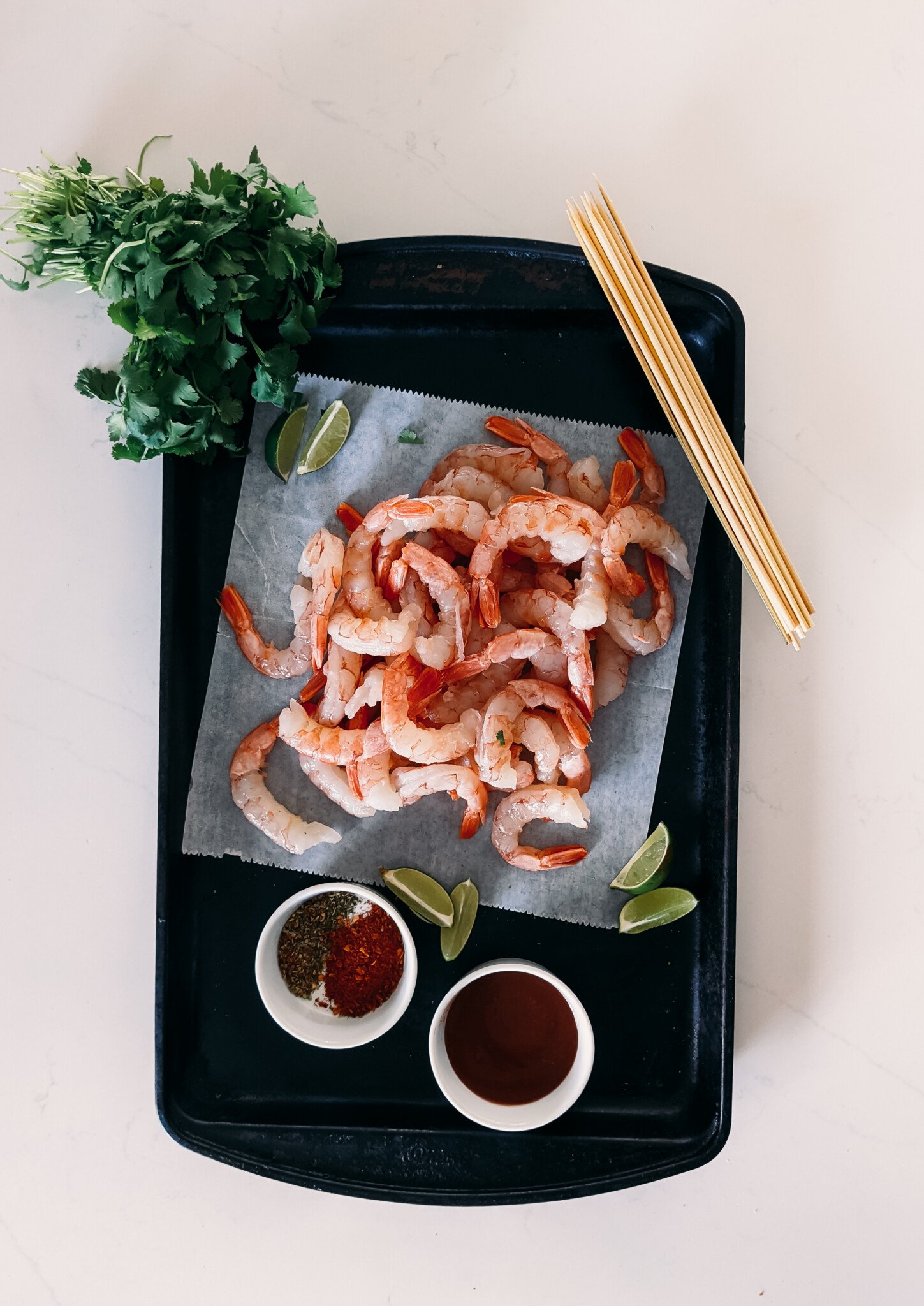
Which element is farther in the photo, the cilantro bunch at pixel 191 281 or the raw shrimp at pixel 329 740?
the raw shrimp at pixel 329 740

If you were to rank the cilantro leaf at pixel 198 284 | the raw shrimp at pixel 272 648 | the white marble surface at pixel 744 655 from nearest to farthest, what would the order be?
1. the cilantro leaf at pixel 198 284
2. the raw shrimp at pixel 272 648
3. the white marble surface at pixel 744 655

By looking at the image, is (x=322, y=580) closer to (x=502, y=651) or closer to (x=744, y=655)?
(x=502, y=651)

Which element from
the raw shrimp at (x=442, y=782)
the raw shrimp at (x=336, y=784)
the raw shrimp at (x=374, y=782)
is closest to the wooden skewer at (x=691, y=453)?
the raw shrimp at (x=442, y=782)

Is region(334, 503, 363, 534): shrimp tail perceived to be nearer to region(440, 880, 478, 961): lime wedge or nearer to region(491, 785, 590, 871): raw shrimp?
region(491, 785, 590, 871): raw shrimp

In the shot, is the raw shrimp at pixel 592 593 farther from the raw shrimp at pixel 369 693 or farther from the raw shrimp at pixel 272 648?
the raw shrimp at pixel 272 648

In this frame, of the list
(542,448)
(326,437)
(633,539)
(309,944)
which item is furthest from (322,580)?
(309,944)

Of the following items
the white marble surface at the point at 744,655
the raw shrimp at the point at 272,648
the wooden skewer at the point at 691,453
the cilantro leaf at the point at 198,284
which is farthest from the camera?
the white marble surface at the point at 744,655

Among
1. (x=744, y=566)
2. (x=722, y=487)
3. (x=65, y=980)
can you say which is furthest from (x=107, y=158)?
(x=65, y=980)
